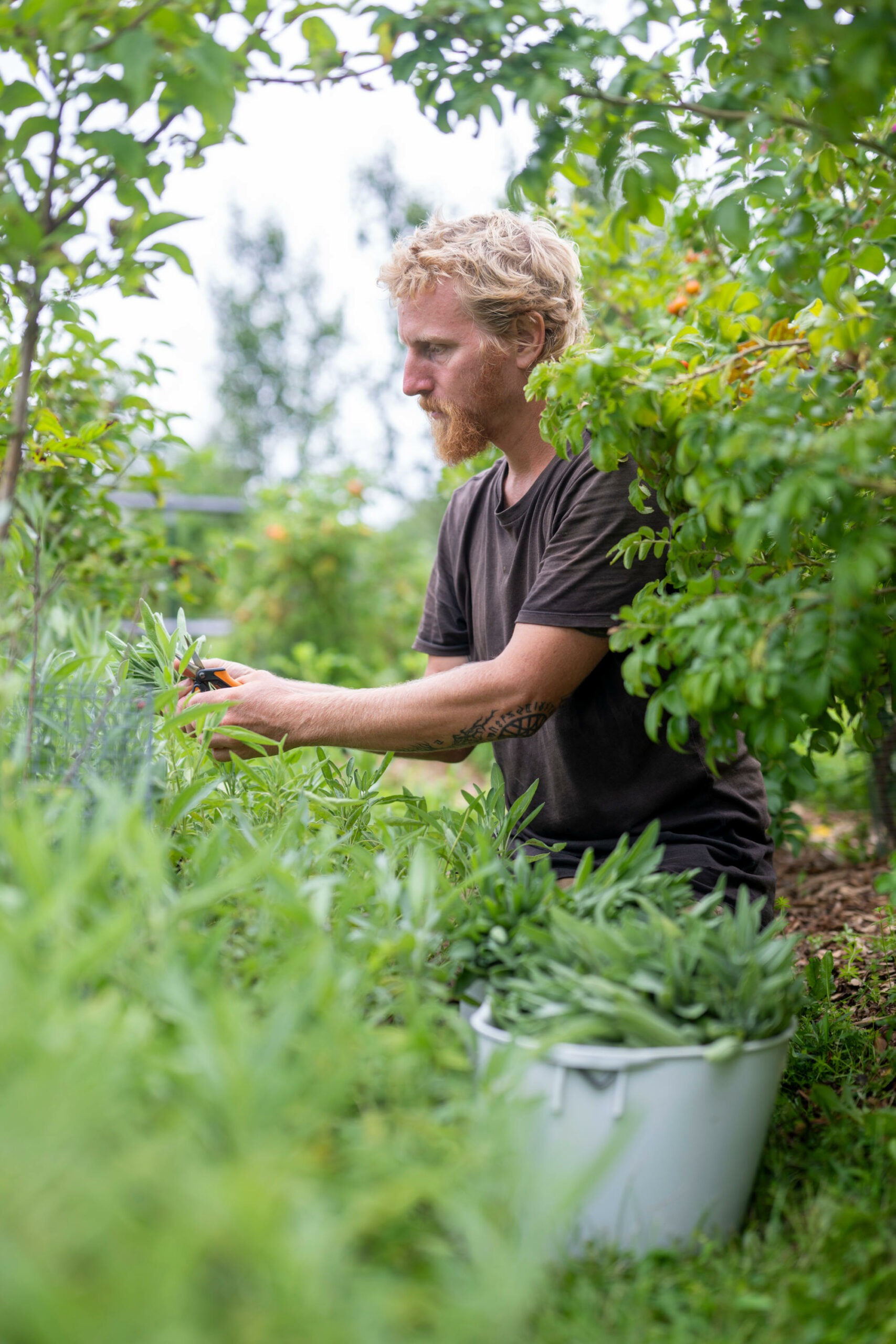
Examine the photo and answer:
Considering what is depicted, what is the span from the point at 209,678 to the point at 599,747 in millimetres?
827

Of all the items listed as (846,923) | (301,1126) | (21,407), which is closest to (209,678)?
(21,407)

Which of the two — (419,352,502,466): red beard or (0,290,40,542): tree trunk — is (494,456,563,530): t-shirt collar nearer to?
(419,352,502,466): red beard

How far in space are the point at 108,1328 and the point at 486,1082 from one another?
488 millimetres

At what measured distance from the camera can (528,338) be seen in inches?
94.7

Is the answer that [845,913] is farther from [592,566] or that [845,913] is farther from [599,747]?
[592,566]

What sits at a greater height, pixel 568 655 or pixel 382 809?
pixel 568 655

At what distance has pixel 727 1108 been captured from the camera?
125 cm

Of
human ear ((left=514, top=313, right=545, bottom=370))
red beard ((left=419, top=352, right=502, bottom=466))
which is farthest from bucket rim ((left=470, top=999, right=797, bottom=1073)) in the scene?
human ear ((left=514, top=313, right=545, bottom=370))

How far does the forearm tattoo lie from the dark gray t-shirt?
159 millimetres

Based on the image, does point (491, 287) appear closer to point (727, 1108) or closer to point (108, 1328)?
point (727, 1108)

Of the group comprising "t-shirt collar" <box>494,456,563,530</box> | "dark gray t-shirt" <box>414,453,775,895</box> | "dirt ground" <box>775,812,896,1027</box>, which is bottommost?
"dirt ground" <box>775,812,896,1027</box>

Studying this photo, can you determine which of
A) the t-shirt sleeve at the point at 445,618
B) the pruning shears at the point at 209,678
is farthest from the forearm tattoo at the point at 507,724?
the t-shirt sleeve at the point at 445,618

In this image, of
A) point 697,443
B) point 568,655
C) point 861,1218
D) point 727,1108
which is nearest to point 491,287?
point 568,655

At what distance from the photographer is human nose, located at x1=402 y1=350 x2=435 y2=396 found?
7.84 feet
